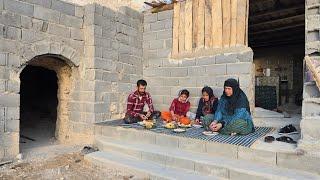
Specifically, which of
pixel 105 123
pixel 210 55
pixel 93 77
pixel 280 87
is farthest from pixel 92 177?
pixel 280 87

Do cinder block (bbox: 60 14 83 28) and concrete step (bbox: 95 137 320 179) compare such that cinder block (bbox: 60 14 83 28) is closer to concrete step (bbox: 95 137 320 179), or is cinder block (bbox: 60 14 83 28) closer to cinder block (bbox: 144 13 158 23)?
cinder block (bbox: 144 13 158 23)

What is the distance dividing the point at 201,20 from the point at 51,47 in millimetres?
3424

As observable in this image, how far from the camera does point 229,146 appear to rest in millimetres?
4285

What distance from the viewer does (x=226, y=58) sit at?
6.28 metres

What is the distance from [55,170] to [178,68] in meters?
3.72

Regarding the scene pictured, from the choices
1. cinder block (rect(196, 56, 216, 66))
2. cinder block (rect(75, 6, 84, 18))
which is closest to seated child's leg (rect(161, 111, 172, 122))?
cinder block (rect(196, 56, 216, 66))

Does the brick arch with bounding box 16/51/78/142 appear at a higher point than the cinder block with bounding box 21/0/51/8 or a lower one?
lower

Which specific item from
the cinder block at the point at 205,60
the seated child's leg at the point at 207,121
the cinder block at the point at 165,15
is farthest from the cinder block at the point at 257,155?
the cinder block at the point at 165,15

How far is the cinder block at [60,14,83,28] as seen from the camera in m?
6.02

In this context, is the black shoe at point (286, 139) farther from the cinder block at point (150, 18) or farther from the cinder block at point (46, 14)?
the cinder block at point (46, 14)

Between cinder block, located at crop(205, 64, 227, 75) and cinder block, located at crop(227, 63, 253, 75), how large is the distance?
94 millimetres

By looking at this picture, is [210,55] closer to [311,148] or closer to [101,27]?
[101,27]

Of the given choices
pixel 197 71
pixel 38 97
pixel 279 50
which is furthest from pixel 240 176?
pixel 279 50

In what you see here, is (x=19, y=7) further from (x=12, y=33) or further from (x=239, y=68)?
(x=239, y=68)
